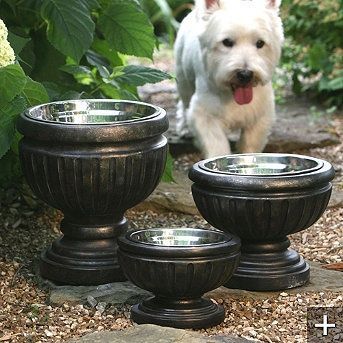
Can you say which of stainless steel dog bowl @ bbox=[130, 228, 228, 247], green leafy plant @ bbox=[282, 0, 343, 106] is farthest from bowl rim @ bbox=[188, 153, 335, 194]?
green leafy plant @ bbox=[282, 0, 343, 106]

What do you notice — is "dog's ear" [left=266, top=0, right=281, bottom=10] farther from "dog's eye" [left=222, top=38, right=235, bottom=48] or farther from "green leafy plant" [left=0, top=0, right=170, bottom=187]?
"green leafy plant" [left=0, top=0, right=170, bottom=187]

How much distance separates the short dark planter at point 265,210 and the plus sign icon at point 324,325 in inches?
8.6

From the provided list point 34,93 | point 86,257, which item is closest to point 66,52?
point 34,93

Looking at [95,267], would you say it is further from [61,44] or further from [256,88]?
[256,88]

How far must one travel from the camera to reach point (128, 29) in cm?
447

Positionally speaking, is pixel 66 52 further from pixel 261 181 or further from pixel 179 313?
pixel 179 313

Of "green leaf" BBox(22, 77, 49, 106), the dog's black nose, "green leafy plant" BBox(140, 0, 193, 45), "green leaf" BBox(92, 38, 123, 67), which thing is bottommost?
"green leafy plant" BBox(140, 0, 193, 45)

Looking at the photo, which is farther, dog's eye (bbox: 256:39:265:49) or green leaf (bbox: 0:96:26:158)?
dog's eye (bbox: 256:39:265:49)

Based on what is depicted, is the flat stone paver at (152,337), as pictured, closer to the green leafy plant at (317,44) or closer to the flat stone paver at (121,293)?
the flat stone paver at (121,293)

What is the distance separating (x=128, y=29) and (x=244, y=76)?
79cm

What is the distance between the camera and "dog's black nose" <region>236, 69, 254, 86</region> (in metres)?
5.03

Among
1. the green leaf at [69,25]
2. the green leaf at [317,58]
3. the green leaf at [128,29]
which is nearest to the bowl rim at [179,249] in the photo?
the green leaf at [69,25]

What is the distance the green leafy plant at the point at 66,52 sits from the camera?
3834 mm

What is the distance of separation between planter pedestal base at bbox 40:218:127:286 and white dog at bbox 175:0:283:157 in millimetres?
1474
